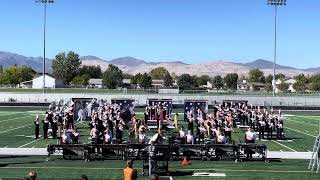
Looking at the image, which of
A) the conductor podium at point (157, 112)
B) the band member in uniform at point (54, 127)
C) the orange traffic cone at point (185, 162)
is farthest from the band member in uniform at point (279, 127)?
the band member in uniform at point (54, 127)

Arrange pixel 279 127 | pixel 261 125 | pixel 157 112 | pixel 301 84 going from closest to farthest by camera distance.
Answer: pixel 261 125
pixel 279 127
pixel 157 112
pixel 301 84

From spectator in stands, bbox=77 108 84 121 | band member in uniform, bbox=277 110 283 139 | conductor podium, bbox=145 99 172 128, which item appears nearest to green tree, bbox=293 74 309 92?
spectator in stands, bbox=77 108 84 121

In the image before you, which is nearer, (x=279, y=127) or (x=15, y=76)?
(x=279, y=127)

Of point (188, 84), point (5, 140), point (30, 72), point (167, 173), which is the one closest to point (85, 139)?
point (5, 140)

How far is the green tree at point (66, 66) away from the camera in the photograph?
176375mm

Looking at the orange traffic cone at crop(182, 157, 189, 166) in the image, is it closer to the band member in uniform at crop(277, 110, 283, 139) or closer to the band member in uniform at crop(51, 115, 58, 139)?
the band member in uniform at crop(277, 110, 283, 139)

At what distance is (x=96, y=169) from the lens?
1905cm

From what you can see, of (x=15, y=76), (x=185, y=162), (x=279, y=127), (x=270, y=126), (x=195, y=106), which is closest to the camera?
(x=185, y=162)

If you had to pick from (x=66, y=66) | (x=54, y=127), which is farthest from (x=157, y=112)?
(x=66, y=66)

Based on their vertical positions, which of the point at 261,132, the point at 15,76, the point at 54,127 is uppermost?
the point at 15,76

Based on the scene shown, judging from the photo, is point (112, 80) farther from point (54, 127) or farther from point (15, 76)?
point (54, 127)

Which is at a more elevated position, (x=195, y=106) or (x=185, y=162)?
(x=195, y=106)

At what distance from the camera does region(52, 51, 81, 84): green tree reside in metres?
176

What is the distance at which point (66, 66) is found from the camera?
6978 inches
